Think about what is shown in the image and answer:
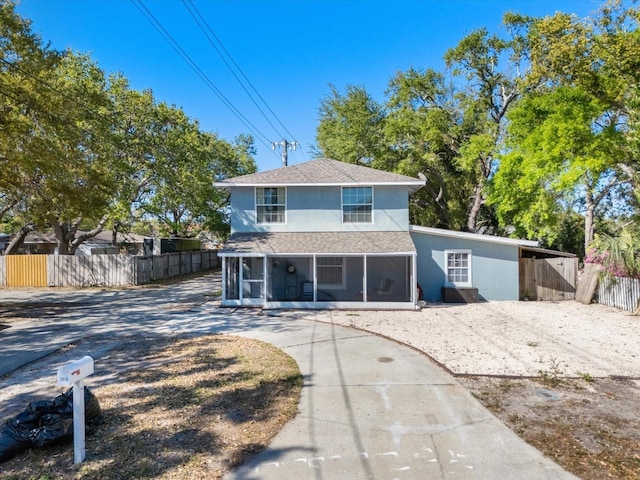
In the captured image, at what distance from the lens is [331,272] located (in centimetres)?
1611

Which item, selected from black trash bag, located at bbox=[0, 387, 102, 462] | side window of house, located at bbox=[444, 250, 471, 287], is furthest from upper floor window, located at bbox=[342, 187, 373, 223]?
black trash bag, located at bbox=[0, 387, 102, 462]

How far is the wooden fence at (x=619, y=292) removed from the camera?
1223cm

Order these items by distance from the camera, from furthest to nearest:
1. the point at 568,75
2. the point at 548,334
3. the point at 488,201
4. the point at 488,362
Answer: the point at 488,201 < the point at 568,75 < the point at 548,334 < the point at 488,362

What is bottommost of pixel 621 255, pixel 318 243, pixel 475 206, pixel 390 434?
pixel 390 434

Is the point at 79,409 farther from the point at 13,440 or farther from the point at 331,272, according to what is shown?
the point at 331,272

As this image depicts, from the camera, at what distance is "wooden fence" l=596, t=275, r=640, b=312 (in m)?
12.2

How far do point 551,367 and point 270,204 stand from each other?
11.2 metres

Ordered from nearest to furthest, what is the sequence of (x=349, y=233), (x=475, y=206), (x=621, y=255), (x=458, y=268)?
(x=621, y=255) → (x=349, y=233) → (x=458, y=268) → (x=475, y=206)

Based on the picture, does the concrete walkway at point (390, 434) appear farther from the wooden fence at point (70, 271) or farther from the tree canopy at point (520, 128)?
the wooden fence at point (70, 271)

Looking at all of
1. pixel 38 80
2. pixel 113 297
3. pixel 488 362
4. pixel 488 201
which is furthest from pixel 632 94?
pixel 113 297

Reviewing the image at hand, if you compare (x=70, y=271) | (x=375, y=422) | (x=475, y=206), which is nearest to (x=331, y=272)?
(x=375, y=422)

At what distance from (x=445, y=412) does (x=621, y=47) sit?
588 inches

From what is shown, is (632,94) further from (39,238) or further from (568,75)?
(39,238)

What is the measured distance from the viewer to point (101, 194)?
15.3 metres
